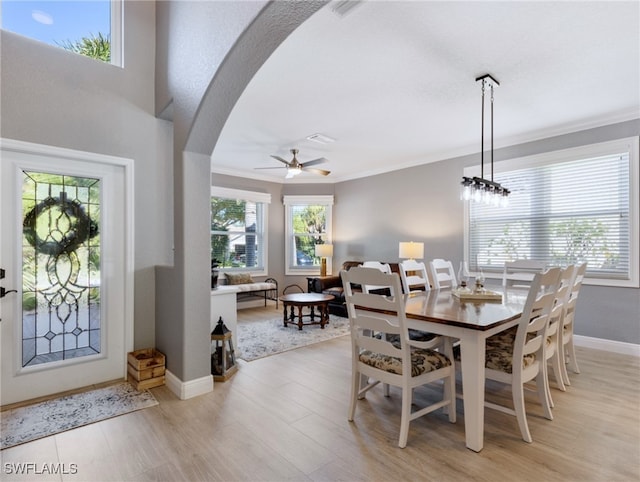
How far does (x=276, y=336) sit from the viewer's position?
14.5 ft

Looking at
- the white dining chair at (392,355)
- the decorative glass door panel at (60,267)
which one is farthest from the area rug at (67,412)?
the white dining chair at (392,355)

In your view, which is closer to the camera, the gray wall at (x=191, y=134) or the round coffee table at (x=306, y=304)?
the gray wall at (x=191, y=134)

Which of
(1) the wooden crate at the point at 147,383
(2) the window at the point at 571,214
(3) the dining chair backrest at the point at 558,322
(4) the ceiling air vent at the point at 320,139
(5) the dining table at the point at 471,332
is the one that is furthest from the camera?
(4) the ceiling air vent at the point at 320,139

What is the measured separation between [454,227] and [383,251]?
1514 millimetres

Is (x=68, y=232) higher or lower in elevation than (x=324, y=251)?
higher

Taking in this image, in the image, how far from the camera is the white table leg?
191 centimetres

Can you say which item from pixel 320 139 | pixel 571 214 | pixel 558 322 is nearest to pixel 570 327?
pixel 558 322

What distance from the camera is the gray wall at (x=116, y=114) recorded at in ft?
8.30

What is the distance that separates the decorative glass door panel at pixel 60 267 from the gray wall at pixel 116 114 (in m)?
0.33

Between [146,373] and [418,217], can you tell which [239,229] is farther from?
[146,373]

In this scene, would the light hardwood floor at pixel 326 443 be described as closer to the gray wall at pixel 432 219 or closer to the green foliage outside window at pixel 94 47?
the gray wall at pixel 432 219

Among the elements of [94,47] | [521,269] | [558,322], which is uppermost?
[94,47]

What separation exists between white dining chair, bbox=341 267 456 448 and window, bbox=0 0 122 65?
120 inches

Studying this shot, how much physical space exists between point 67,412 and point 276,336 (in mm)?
2387
